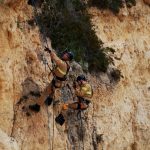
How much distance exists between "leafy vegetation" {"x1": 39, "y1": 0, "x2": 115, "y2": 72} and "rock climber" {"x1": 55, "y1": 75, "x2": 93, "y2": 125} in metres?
1.97

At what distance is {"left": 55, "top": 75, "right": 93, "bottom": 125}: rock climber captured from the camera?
550 inches

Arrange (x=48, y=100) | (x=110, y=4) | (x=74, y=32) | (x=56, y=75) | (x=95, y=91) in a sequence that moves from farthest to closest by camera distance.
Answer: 1. (x=110, y=4)
2. (x=74, y=32)
3. (x=95, y=91)
4. (x=48, y=100)
5. (x=56, y=75)

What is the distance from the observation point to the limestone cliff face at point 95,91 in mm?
12918

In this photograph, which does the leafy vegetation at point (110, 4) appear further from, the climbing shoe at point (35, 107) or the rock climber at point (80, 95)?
the climbing shoe at point (35, 107)

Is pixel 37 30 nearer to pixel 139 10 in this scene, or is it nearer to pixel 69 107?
pixel 69 107

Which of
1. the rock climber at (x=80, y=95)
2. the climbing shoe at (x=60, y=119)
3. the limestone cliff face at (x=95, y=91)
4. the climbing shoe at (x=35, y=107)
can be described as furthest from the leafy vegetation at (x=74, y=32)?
the climbing shoe at (x=35, y=107)

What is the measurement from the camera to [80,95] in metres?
14.0

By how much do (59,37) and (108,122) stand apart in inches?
128

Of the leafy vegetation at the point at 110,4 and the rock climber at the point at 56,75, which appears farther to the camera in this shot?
the leafy vegetation at the point at 110,4

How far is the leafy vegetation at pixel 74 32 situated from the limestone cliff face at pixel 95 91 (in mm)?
590

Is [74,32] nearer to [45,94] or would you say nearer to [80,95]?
[80,95]

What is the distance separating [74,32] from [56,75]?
3712 millimetres

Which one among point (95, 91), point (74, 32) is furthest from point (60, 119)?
point (74, 32)

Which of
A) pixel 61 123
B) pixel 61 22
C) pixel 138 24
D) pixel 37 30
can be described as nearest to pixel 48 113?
pixel 61 123
